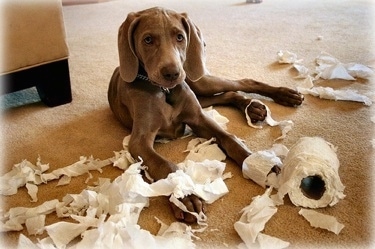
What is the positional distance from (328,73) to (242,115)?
24.2 inches

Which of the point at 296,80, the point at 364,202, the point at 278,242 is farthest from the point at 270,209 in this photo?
the point at 296,80

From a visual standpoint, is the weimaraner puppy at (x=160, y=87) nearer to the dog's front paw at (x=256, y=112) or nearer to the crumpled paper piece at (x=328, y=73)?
the dog's front paw at (x=256, y=112)

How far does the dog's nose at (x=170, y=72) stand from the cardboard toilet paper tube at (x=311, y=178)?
509 millimetres

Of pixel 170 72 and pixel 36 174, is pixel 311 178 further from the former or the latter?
pixel 36 174

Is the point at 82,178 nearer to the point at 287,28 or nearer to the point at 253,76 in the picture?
the point at 253,76

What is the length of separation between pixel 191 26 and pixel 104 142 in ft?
1.99

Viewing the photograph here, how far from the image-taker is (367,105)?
215 cm

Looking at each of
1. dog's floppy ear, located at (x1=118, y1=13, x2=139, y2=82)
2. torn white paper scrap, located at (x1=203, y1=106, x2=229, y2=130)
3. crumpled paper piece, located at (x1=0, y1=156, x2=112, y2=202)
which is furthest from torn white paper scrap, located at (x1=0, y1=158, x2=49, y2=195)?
torn white paper scrap, located at (x1=203, y1=106, x2=229, y2=130)

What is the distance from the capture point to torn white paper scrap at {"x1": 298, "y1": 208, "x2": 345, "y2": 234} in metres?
1.39

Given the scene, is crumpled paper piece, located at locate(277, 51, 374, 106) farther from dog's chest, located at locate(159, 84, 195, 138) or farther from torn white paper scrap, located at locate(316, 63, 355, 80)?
dog's chest, located at locate(159, 84, 195, 138)

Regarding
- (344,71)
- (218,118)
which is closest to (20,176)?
(218,118)

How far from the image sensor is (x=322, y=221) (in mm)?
1419

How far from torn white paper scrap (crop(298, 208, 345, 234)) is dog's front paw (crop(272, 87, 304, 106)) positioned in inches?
32.6

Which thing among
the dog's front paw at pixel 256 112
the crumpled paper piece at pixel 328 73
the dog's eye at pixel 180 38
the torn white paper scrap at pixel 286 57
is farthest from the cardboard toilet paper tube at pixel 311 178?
the torn white paper scrap at pixel 286 57
